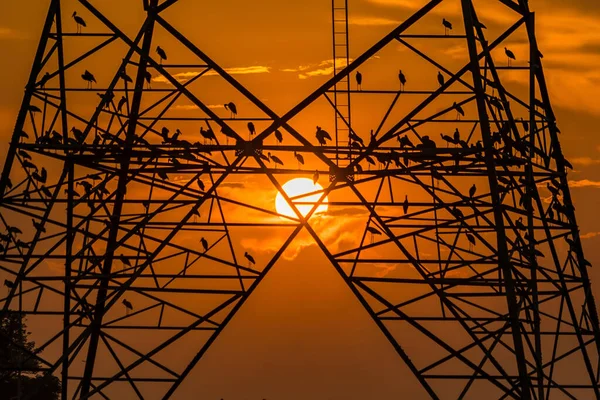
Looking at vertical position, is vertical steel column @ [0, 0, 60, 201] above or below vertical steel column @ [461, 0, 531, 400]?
above

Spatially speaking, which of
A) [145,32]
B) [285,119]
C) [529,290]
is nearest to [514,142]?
[529,290]

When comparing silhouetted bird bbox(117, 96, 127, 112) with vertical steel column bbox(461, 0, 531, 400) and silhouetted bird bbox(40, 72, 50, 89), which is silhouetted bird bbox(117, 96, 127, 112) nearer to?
silhouetted bird bbox(40, 72, 50, 89)

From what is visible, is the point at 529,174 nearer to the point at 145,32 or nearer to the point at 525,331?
the point at 525,331

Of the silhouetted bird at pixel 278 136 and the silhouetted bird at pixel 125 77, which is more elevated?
the silhouetted bird at pixel 125 77

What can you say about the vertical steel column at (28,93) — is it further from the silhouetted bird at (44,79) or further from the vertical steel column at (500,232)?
the vertical steel column at (500,232)

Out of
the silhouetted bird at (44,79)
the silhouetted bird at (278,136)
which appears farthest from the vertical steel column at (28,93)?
the silhouetted bird at (278,136)

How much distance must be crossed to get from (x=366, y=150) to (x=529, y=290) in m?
5.56

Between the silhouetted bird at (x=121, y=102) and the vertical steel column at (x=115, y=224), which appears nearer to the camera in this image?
the vertical steel column at (x=115, y=224)

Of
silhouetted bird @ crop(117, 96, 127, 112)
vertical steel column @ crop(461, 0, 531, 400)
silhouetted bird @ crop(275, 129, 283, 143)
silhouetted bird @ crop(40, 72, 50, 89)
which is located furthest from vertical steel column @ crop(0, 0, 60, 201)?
vertical steel column @ crop(461, 0, 531, 400)

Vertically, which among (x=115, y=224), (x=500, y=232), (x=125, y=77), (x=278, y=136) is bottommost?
(x=500, y=232)

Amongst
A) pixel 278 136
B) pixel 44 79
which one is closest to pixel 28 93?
pixel 44 79

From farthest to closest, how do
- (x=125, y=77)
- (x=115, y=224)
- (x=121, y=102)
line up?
1. (x=121, y=102)
2. (x=115, y=224)
3. (x=125, y=77)

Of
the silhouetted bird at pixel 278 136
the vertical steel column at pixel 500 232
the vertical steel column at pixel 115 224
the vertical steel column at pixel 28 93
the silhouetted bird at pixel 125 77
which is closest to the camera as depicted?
the vertical steel column at pixel 500 232

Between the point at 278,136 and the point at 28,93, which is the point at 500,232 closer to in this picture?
the point at 278,136
